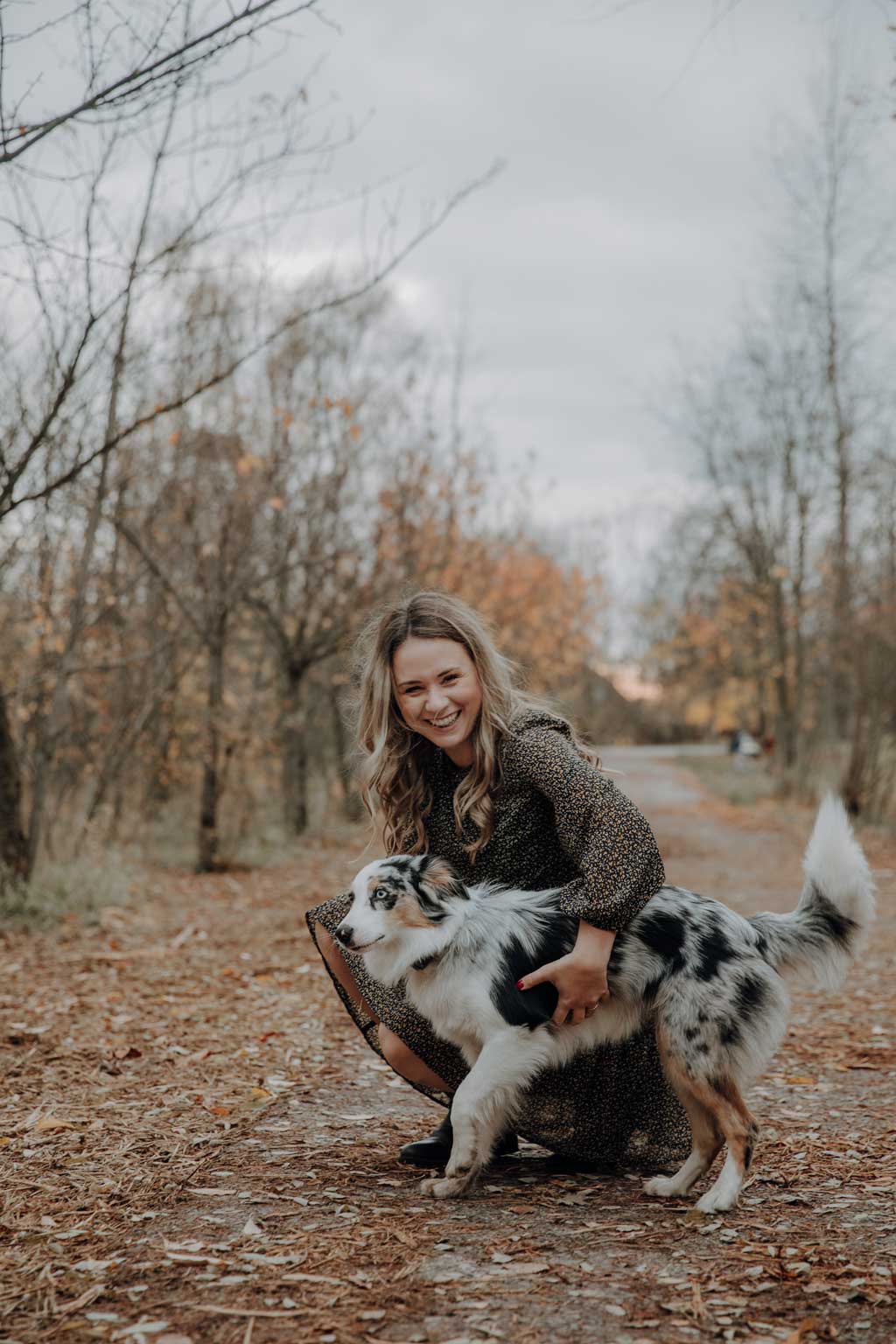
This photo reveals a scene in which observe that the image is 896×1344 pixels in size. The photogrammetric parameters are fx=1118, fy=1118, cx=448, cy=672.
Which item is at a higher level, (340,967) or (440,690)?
(440,690)

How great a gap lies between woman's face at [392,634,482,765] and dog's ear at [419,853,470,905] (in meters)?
0.40

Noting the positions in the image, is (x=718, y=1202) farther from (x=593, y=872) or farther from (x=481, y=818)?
(x=481, y=818)

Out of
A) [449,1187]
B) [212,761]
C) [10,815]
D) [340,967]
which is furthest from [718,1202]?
[212,761]

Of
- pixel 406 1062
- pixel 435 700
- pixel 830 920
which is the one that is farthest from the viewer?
pixel 406 1062

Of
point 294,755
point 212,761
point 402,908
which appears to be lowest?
point 294,755

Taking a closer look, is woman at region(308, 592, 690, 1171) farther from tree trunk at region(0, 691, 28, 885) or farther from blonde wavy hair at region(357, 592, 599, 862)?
tree trunk at region(0, 691, 28, 885)

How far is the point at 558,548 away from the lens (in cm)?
3478

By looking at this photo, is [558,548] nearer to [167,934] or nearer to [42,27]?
[167,934]

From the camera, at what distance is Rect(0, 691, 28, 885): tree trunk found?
770 cm

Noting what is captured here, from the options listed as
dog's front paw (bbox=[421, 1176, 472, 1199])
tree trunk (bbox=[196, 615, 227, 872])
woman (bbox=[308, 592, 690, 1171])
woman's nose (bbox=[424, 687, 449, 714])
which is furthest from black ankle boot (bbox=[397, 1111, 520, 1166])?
tree trunk (bbox=[196, 615, 227, 872])

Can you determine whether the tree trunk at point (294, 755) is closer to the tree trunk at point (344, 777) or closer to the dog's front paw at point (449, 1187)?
the tree trunk at point (344, 777)

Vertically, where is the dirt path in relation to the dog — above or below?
below

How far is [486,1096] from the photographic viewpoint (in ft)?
10.2

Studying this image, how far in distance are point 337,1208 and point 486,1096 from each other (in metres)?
0.49
